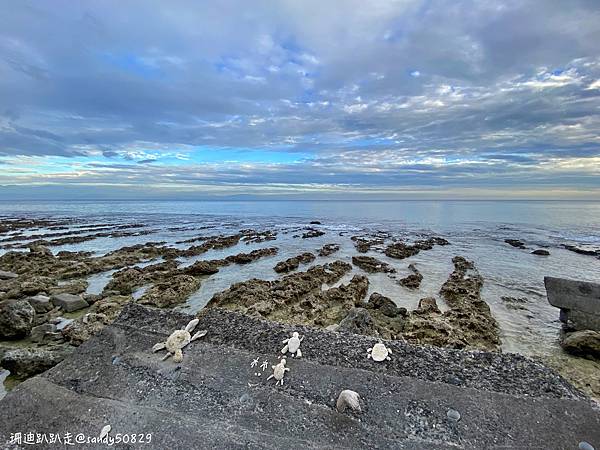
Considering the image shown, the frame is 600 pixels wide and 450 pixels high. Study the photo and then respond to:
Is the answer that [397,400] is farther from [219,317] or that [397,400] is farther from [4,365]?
[4,365]

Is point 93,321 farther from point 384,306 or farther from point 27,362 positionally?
point 384,306

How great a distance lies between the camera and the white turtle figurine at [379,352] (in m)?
4.46

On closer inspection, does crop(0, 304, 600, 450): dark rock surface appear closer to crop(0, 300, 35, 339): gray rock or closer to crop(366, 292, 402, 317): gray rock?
crop(0, 300, 35, 339): gray rock

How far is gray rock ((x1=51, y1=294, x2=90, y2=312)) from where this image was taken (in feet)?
32.2

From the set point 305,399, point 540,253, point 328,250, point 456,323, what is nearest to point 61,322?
point 305,399

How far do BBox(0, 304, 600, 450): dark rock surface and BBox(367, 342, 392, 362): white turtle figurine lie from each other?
10 centimetres

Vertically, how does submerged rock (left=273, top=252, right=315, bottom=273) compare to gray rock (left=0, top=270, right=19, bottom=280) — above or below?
below

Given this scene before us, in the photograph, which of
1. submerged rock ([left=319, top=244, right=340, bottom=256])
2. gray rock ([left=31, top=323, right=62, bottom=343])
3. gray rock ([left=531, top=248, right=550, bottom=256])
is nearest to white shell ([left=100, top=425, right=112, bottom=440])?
gray rock ([left=31, top=323, right=62, bottom=343])

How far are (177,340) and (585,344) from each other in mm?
8239

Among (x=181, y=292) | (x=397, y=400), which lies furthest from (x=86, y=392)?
(x=181, y=292)

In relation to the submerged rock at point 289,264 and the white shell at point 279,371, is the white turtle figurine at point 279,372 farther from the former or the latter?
the submerged rock at point 289,264

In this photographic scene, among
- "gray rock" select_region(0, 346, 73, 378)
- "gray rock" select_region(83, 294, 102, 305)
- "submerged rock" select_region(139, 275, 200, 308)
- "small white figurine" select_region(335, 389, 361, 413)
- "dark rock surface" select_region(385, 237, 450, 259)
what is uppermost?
"small white figurine" select_region(335, 389, 361, 413)

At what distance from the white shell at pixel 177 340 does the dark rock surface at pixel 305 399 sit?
12 centimetres

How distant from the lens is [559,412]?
3.54 meters
